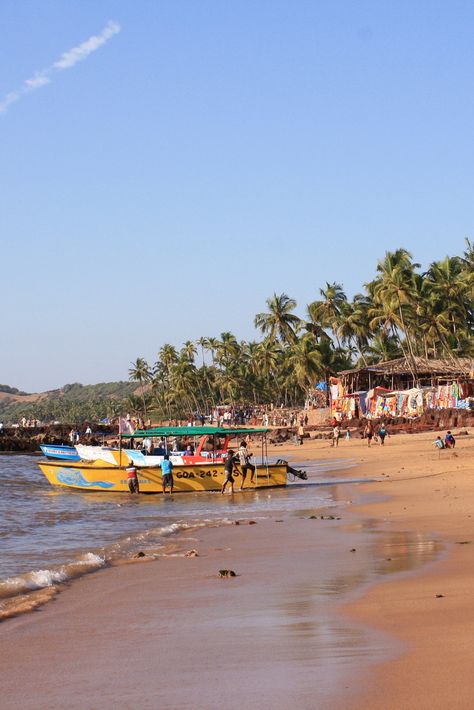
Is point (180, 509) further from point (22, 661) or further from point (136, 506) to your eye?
point (22, 661)

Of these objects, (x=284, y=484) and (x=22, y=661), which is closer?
(x=22, y=661)

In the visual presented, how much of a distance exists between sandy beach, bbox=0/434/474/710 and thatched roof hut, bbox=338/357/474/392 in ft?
153

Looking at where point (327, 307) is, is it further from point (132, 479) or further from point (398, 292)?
point (132, 479)

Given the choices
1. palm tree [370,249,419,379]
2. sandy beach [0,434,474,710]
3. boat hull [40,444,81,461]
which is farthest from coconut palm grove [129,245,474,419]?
sandy beach [0,434,474,710]

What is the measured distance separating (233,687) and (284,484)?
24.2m

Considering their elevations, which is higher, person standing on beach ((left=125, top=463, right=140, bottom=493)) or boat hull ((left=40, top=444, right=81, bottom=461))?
boat hull ((left=40, top=444, right=81, bottom=461))

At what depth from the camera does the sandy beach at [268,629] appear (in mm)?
5898

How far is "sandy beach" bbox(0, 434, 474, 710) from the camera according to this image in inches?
232

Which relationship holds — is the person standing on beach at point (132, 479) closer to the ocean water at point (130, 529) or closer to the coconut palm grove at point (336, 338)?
the ocean water at point (130, 529)

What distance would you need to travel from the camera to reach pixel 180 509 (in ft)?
81.6

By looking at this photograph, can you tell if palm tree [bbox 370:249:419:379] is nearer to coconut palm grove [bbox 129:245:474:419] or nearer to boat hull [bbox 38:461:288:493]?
coconut palm grove [bbox 129:245:474:419]

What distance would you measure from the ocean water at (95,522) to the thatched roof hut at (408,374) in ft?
90.1

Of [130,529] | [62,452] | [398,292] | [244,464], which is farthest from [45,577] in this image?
[398,292]

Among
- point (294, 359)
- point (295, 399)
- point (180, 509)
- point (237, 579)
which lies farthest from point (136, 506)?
point (295, 399)
